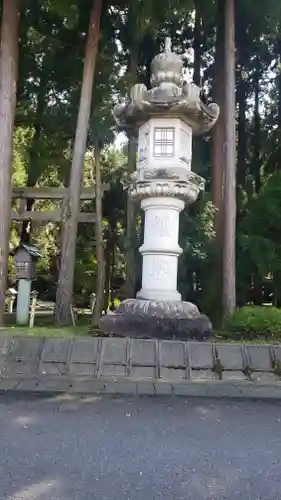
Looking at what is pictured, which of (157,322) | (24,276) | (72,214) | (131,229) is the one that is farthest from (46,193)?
(157,322)

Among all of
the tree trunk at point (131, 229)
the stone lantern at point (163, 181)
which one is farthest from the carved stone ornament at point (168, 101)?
the tree trunk at point (131, 229)

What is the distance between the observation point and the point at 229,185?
27.5ft

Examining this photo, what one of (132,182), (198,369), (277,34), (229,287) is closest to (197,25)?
(277,34)

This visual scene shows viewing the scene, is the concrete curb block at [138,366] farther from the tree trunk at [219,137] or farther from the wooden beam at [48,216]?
the wooden beam at [48,216]

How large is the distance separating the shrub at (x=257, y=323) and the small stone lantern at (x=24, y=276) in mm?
4200

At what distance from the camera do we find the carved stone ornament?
6836 mm

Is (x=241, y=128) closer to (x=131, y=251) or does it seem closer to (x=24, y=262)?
(x=131, y=251)

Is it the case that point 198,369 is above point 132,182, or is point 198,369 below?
below

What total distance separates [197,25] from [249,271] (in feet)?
21.6

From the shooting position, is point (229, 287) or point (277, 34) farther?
point (277, 34)

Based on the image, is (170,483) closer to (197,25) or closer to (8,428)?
(8,428)

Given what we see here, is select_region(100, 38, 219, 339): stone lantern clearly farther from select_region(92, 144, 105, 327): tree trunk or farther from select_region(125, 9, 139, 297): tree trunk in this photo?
select_region(92, 144, 105, 327): tree trunk

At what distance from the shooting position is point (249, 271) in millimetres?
10023

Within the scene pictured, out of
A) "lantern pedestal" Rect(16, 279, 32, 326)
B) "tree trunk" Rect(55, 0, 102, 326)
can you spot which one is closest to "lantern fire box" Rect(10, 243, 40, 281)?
"lantern pedestal" Rect(16, 279, 32, 326)
